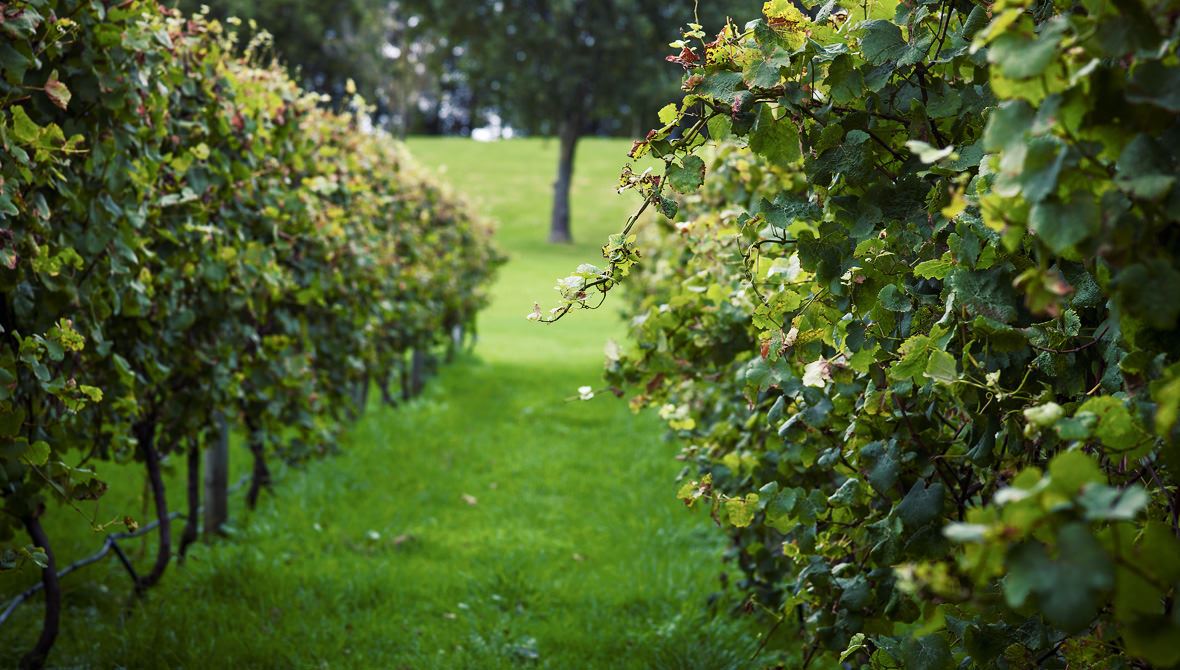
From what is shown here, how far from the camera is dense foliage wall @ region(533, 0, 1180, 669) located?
3.33 feet

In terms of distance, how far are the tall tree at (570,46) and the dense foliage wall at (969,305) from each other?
90.6 feet

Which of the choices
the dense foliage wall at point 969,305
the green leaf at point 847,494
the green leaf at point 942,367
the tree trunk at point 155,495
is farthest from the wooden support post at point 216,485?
the green leaf at point 942,367

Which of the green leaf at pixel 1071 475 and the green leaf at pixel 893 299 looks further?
the green leaf at pixel 893 299

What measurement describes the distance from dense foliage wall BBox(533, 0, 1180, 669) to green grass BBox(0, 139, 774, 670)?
1971 mm

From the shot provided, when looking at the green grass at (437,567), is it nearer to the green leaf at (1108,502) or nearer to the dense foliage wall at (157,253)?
the dense foliage wall at (157,253)

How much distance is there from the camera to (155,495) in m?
4.71

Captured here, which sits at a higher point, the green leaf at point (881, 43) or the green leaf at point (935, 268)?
the green leaf at point (881, 43)

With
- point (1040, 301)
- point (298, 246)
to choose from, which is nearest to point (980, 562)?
point (1040, 301)

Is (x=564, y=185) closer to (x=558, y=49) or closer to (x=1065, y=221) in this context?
(x=558, y=49)

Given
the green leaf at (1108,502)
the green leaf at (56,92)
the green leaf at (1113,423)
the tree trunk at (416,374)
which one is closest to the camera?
the green leaf at (1108,502)

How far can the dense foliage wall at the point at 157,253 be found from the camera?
275 centimetres

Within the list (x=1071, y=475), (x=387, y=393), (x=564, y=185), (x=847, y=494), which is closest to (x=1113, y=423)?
(x=1071, y=475)

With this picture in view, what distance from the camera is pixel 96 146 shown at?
3.16 metres

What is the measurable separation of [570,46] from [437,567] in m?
26.3
